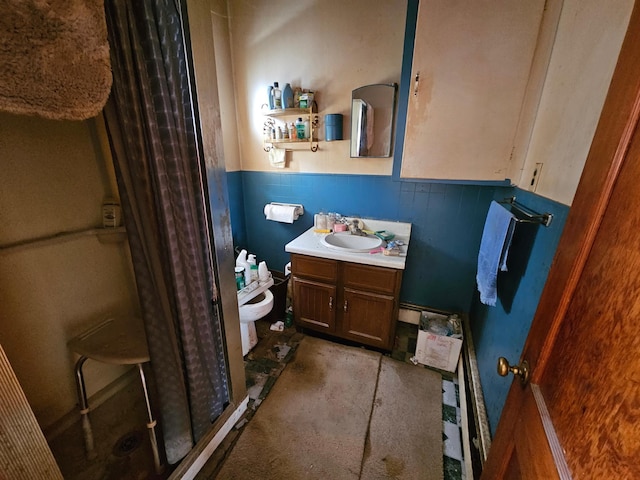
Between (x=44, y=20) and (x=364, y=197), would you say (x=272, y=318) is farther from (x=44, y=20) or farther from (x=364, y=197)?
(x=44, y=20)

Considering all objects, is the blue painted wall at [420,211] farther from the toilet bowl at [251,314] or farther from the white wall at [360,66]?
the toilet bowl at [251,314]

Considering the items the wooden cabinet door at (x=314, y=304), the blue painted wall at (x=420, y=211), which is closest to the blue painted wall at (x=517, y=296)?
the blue painted wall at (x=420, y=211)

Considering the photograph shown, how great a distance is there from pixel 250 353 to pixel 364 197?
1495mm

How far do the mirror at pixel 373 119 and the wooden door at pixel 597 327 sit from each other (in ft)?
4.63

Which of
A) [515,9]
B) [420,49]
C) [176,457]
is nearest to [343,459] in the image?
[176,457]

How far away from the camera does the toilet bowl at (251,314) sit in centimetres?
169

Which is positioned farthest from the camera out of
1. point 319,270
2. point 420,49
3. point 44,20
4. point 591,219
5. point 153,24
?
point 319,270

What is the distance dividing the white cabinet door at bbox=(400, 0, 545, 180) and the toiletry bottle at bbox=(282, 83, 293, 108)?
94cm

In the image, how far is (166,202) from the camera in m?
0.87

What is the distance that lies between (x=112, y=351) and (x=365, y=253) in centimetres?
143

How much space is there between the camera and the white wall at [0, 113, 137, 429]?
1027 millimetres

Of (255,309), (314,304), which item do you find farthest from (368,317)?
(255,309)

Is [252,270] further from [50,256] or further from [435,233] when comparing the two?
[435,233]

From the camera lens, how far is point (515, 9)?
1125 millimetres
